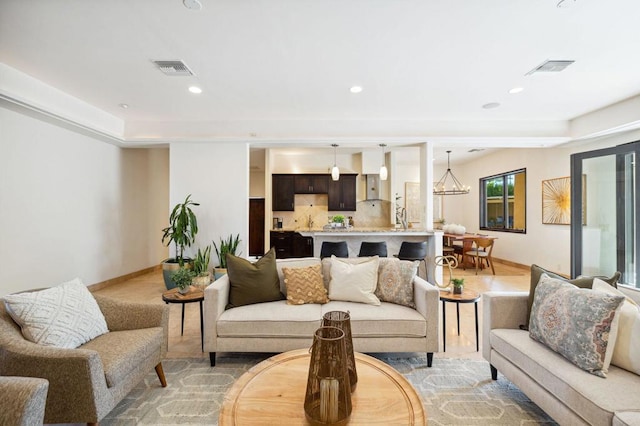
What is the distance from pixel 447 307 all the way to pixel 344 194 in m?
4.16

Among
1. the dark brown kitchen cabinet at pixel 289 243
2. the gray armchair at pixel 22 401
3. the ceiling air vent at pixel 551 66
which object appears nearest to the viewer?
the gray armchair at pixel 22 401

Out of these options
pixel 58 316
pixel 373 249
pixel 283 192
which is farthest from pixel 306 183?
pixel 58 316

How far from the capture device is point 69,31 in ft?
8.65

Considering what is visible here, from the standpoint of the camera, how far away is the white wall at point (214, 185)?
17.0 ft

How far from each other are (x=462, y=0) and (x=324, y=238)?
3.79 m

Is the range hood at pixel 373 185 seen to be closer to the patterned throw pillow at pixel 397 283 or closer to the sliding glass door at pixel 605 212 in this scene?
the sliding glass door at pixel 605 212

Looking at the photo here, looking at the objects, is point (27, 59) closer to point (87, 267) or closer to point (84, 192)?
point (84, 192)

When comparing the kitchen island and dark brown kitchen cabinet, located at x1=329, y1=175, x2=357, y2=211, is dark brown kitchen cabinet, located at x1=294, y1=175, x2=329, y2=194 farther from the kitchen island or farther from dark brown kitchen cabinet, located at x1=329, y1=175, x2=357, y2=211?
the kitchen island

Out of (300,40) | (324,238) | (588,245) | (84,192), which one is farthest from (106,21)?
(588,245)

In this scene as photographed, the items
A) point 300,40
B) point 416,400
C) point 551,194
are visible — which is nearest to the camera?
point 416,400

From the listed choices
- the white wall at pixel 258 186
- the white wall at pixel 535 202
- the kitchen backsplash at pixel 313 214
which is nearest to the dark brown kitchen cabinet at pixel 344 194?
the kitchen backsplash at pixel 313 214

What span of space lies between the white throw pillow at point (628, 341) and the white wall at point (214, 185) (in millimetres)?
4583

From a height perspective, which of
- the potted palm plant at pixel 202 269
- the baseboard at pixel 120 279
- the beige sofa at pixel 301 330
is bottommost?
the baseboard at pixel 120 279

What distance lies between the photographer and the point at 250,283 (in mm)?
2711
